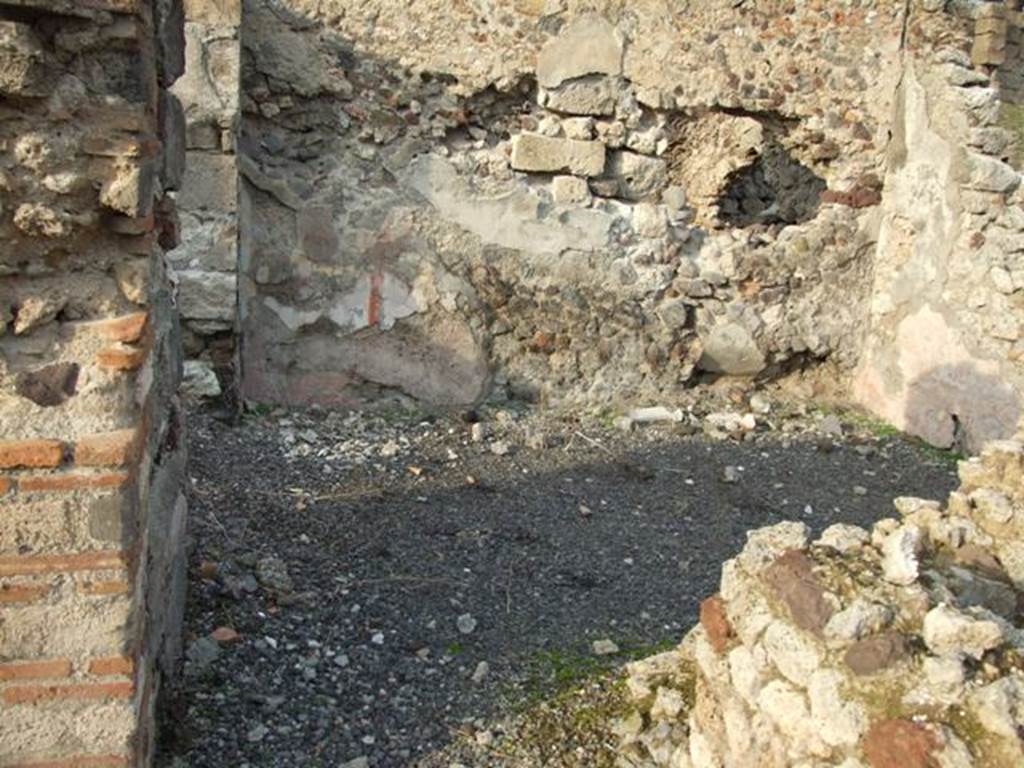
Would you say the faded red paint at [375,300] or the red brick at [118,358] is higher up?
the red brick at [118,358]

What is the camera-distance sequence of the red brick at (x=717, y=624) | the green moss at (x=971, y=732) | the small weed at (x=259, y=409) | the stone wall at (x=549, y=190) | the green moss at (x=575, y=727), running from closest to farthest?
1. the green moss at (x=971, y=732)
2. the red brick at (x=717, y=624)
3. the green moss at (x=575, y=727)
4. the small weed at (x=259, y=409)
5. the stone wall at (x=549, y=190)

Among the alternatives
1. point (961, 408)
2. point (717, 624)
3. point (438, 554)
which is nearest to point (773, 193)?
point (961, 408)

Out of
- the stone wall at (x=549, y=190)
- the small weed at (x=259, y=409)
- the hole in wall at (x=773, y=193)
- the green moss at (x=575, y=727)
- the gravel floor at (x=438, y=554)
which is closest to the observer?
the green moss at (x=575, y=727)

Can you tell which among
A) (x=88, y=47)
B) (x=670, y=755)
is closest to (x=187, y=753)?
(x=670, y=755)

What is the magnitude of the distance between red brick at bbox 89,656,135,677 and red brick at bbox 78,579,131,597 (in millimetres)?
139

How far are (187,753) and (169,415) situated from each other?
1.00 meters

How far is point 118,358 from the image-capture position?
2.05 metres

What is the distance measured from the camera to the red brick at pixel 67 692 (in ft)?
6.63

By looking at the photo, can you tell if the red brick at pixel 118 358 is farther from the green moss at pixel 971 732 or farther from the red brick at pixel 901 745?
the green moss at pixel 971 732

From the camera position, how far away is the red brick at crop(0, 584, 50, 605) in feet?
Answer: 6.56

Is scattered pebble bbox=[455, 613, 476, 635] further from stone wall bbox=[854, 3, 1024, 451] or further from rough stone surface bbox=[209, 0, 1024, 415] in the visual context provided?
stone wall bbox=[854, 3, 1024, 451]

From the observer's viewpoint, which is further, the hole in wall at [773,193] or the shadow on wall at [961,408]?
the hole in wall at [773,193]


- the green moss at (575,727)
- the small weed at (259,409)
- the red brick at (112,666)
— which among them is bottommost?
the small weed at (259,409)

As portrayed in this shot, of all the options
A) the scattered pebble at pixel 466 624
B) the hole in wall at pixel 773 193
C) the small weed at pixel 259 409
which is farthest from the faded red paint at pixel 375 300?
the scattered pebble at pixel 466 624
